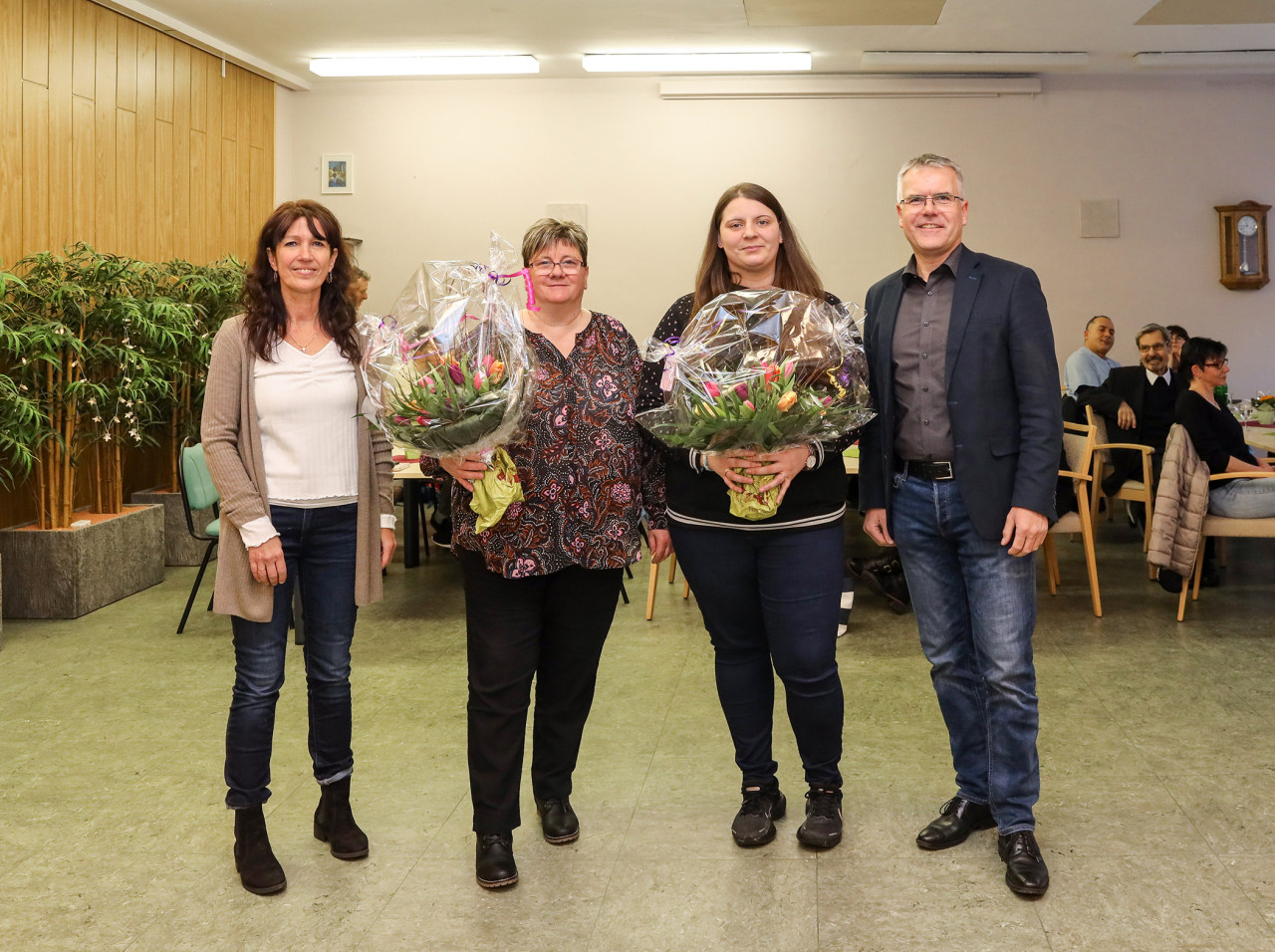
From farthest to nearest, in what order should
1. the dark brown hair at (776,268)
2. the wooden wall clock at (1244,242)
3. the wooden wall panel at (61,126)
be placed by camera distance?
1. the wooden wall clock at (1244,242)
2. the wooden wall panel at (61,126)
3. the dark brown hair at (776,268)

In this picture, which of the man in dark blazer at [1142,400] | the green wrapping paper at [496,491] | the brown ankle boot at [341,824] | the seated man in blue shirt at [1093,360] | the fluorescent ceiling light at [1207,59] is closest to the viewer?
the green wrapping paper at [496,491]

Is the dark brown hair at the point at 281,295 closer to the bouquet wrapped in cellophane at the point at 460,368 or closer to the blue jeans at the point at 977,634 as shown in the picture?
the bouquet wrapped in cellophane at the point at 460,368

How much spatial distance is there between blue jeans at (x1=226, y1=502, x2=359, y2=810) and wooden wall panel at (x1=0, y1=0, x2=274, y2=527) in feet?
13.4

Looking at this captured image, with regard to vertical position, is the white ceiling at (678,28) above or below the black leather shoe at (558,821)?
above

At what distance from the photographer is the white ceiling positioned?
22.8 ft

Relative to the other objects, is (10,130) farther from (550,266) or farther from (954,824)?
(954,824)

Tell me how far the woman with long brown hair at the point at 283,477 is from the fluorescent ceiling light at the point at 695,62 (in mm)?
6249

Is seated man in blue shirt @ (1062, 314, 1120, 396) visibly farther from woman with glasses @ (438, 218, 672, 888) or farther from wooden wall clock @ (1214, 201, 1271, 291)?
woman with glasses @ (438, 218, 672, 888)

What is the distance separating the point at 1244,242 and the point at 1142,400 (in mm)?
2661

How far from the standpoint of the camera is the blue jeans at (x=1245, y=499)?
16.5 feet

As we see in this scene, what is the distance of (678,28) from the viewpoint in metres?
7.57

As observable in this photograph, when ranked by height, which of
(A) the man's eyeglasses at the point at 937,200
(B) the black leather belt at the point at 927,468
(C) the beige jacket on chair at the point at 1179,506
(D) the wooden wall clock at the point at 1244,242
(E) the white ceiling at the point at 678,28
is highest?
(E) the white ceiling at the point at 678,28

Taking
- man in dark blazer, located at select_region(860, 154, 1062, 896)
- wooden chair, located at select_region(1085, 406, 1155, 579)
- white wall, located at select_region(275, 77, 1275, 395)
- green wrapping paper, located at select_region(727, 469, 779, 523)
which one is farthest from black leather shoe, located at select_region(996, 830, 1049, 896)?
white wall, located at select_region(275, 77, 1275, 395)

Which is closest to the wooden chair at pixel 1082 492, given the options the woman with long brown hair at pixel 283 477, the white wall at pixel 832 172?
the woman with long brown hair at pixel 283 477
